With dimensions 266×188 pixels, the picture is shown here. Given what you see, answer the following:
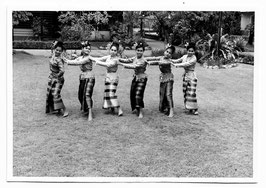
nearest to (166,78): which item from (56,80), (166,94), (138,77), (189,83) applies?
(166,94)

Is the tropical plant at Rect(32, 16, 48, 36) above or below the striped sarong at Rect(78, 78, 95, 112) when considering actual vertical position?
above

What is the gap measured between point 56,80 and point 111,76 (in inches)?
50.1

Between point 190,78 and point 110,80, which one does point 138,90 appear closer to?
point 110,80

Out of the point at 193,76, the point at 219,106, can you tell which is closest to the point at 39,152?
the point at 193,76

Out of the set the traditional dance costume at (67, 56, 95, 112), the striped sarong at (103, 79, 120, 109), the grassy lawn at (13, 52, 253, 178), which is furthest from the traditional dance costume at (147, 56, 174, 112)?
the traditional dance costume at (67, 56, 95, 112)

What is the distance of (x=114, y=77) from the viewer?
8.47m

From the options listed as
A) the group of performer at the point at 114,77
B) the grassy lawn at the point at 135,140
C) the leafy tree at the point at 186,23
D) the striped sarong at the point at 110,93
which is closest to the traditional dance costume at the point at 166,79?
the group of performer at the point at 114,77

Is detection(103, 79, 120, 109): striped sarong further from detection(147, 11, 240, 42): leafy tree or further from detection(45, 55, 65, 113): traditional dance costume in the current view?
detection(147, 11, 240, 42): leafy tree

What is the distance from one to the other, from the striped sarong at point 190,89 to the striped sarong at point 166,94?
385 mm

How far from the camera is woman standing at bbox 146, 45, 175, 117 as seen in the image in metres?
8.40

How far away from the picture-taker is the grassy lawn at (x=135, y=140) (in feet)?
19.5

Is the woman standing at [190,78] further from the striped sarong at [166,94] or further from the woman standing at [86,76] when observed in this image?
the woman standing at [86,76]

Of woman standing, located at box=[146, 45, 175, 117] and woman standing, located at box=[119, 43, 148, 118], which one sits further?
woman standing, located at box=[146, 45, 175, 117]
